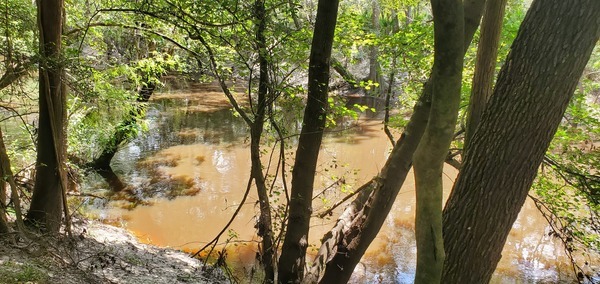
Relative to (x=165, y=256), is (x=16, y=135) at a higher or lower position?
higher

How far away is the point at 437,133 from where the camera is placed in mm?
1883

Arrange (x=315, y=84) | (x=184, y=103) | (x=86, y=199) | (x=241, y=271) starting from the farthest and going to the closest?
1. (x=184, y=103)
2. (x=86, y=199)
3. (x=241, y=271)
4. (x=315, y=84)

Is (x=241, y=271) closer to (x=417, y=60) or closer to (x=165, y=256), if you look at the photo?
(x=165, y=256)

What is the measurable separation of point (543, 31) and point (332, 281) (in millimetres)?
3354

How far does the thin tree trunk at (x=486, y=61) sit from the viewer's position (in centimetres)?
464

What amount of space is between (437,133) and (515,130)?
127 cm

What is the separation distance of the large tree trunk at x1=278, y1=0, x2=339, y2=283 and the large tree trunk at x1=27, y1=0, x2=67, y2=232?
2926 mm

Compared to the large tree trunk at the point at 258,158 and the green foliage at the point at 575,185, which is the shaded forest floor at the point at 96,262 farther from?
the green foliage at the point at 575,185

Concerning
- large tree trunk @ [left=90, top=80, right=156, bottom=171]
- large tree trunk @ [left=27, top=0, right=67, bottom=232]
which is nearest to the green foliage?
large tree trunk @ [left=27, top=0, right=67, bottom=232]

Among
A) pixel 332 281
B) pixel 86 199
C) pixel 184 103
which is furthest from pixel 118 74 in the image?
pixel 184 103

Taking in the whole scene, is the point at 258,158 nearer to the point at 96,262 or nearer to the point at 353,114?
the point at 353,114

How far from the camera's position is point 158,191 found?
11.3 meters

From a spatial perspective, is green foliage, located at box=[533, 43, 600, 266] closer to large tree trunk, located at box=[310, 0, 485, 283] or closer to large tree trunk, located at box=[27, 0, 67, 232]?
large tree trunk, located at box=[310, 0, 485, 283]

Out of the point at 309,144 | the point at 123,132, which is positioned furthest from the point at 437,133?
the point at 123,132
